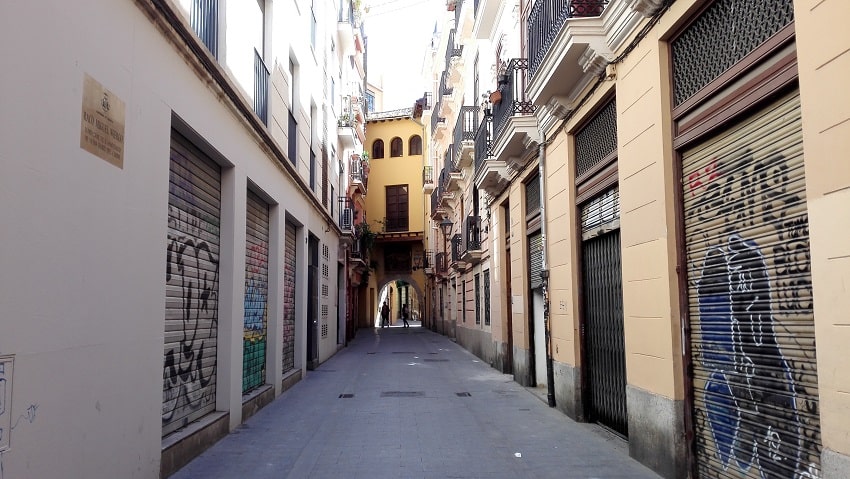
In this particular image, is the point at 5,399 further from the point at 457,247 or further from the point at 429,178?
the point at 429,178

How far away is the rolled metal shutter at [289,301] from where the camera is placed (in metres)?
12.8

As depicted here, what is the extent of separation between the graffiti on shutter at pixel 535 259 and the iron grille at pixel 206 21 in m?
6.24

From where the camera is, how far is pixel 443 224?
87.5 ft

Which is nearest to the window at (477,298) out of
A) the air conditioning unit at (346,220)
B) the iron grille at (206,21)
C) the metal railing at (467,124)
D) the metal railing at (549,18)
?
the metal railing at (467,124)

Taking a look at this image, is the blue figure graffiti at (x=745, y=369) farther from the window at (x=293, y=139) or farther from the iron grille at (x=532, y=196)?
the window at (x=293, y=139)

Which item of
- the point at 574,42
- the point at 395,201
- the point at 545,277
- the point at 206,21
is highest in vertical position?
the point at 395,201

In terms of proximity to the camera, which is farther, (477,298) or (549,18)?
(477,298)

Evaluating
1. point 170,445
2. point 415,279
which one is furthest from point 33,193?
point 415,279

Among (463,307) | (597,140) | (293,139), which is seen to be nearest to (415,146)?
(463,307)

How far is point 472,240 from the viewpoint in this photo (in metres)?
19.2

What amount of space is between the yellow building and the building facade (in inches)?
1129

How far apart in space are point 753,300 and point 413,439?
14.7 ft

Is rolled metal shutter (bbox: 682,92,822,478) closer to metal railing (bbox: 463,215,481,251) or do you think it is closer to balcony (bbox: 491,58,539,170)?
balcony (bbox: 491,58,539,170)

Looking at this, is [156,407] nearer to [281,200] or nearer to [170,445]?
[170,445]
